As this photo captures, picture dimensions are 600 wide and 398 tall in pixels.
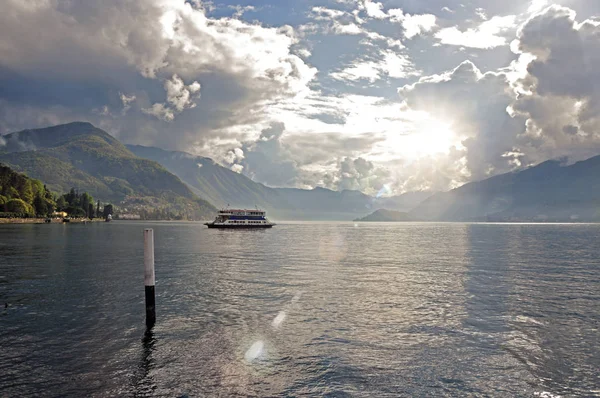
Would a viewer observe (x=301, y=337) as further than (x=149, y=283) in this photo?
No

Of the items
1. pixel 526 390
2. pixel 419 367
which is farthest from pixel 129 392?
pixel 526 390

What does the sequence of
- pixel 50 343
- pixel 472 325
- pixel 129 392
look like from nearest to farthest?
pixel 129 392 < pixel 50 343 < pixel 472 325

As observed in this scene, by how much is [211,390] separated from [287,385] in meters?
3.39

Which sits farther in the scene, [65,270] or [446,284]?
[65,270]

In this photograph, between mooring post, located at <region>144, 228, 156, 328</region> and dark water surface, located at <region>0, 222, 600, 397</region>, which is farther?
mooring post, located at <region>144, 228, 156, 328</region>

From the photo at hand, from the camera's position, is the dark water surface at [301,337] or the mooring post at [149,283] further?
the mooring post at [149,283]

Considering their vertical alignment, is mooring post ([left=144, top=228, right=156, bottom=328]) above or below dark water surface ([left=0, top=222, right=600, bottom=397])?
above

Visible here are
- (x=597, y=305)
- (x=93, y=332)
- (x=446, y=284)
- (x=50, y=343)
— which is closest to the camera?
(x=50, y=343)

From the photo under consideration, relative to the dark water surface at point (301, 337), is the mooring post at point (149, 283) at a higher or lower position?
higher

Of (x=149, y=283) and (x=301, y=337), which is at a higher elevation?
(x=149, y=283)

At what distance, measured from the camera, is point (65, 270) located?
5447cm

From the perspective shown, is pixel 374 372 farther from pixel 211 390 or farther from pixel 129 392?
pixel 129 392

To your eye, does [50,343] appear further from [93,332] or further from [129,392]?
[129,392]

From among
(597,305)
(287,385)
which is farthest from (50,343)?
(597,305)
